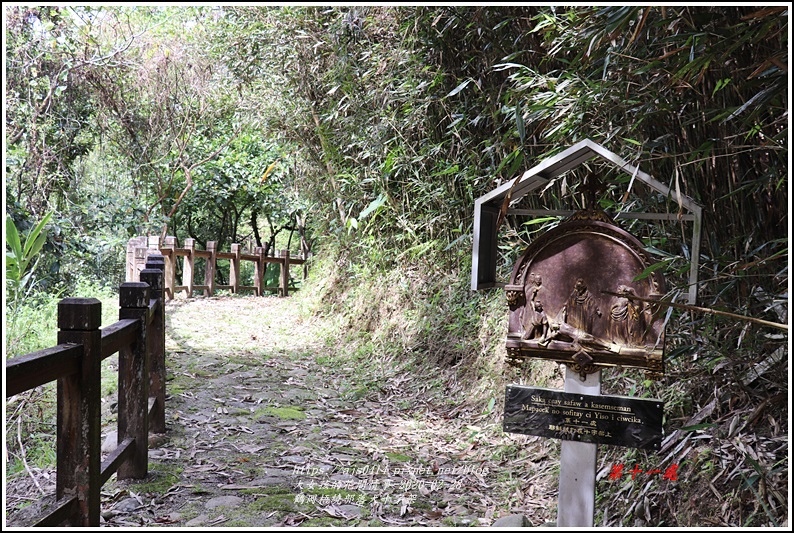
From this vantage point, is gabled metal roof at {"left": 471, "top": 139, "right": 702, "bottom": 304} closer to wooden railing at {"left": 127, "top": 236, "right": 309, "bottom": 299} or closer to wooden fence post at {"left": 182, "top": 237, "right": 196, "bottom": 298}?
wooden railing at {"left": 127, "top": 236, "right": 309, "bottom": 299}

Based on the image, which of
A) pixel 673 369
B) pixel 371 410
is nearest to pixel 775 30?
pixel 673 369

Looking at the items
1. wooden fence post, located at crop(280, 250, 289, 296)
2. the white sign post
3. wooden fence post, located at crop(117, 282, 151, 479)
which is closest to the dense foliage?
the white sign post

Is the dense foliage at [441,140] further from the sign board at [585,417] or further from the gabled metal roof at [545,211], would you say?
the sign board at [585,417]

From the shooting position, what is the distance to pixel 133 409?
354cm

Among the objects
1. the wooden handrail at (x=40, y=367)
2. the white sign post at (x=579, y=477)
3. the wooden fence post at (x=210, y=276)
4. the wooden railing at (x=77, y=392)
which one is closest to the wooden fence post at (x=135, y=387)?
the wooden railing at (x=77, y=392)

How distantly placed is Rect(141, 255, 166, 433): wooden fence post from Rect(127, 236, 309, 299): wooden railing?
602 cm

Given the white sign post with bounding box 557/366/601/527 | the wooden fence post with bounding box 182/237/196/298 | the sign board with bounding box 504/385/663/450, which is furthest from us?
the wooden fence post with bounding box 182/237/196/298

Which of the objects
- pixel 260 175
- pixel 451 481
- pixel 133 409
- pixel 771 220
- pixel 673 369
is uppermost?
pixel 260 175

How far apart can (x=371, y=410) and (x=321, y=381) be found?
3.57ft

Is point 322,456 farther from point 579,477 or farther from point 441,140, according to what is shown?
point 441,140

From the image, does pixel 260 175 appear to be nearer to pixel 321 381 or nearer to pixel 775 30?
pixel 321 381

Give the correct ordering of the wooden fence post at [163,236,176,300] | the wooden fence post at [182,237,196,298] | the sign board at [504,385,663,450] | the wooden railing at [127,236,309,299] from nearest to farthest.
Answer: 1. the sign board at [504,385,663,450]
2. the wooden railing at [127,236,309,299]
3. the wooden fence post at [163,236,176,300]
4. the wooden fence post at [182,237,196,298]

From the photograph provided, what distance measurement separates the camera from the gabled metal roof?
2.69 metres

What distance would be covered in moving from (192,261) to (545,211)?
10582 mm
